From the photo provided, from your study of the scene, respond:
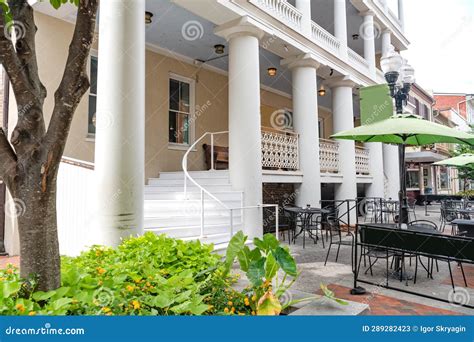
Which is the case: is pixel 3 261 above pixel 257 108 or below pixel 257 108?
below

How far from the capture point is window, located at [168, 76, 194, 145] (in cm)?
996

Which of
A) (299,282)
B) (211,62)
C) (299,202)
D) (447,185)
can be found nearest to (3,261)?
(299,282)

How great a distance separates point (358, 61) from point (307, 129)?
466 centimetres

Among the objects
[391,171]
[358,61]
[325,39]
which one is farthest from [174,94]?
[391,171]

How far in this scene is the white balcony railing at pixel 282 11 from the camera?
7.74 m

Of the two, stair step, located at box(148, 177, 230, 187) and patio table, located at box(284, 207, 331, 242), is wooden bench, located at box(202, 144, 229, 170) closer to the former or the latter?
stair step, located at box(148, 177, 230, 187)

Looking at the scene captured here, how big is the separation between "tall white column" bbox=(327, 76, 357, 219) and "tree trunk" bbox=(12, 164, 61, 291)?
9629 millimetres

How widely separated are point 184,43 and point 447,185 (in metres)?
29.0

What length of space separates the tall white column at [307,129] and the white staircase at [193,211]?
2.61m

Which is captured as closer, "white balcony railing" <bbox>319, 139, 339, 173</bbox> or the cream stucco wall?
the cream stucco wall

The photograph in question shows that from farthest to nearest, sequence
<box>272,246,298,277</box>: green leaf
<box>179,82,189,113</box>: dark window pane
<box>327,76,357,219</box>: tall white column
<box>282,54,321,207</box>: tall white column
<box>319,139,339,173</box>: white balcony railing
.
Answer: <box>327,76,357,219</box>: tall white column → <box>319,139,339,173</box>: white balcony railing → <box>179,82,189,113</box>: dark window pane → <box>282,54,321,207</box>: tall white column → <box>272,246,298,277</box>: green leaf

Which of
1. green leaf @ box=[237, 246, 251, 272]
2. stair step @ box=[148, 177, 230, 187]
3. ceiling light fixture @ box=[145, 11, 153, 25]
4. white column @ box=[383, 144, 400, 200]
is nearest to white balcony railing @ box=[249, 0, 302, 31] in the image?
ceiling light fixture @ box=[145, 11, 153, 25]
